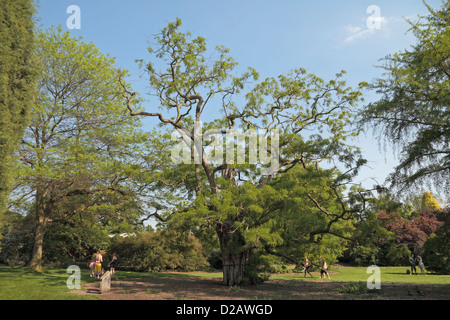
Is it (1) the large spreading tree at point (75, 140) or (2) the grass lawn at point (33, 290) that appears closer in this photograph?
(2) the grass lawn at point (33, 290)

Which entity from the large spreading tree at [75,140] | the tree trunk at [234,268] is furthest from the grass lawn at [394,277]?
the large spreading tree at [75,140]

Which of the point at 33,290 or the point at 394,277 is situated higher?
the point at 33,290

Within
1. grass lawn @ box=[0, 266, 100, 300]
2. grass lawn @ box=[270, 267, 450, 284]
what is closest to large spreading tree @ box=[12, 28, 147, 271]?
grass lawn @ box=[0, 266, 100, 300]

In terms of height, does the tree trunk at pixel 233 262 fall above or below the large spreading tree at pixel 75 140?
below

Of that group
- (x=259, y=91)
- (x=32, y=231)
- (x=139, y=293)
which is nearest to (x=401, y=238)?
(x=259, y=91)

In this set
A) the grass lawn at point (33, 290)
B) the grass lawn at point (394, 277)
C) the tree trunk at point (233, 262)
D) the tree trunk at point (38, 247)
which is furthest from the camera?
the tree trunk at point (38, 247)

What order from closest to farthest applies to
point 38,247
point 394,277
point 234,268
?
1. point 234,268
2. point 38,247
3. point 394,277

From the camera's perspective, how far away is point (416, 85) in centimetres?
1051

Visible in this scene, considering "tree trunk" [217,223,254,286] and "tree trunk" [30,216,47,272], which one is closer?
"tree trunk" [217,223,254,286]

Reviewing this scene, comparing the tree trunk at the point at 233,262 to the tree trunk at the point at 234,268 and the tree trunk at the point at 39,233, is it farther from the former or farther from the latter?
the tree trunk at the point at 39,233

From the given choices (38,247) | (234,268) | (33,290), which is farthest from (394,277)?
(38,247)

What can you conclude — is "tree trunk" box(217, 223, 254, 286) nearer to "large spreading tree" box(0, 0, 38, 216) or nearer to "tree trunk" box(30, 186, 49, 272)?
"large spreading tree" box(0, 0, 38, 216)

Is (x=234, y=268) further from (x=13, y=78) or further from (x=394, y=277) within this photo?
(x=13, y=78)
